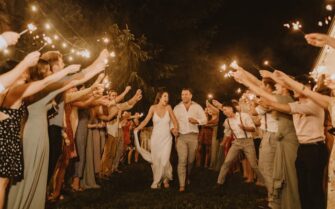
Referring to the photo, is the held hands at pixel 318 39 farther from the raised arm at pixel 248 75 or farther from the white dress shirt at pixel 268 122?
the white dress shirt at pixel 268 122

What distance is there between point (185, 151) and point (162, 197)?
1549mm

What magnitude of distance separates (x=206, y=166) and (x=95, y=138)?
6752 millimetres

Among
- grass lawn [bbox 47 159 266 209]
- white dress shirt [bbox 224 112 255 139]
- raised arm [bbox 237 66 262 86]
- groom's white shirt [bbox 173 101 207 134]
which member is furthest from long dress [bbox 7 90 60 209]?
white dress shirt [bbox 224 112 255 139]

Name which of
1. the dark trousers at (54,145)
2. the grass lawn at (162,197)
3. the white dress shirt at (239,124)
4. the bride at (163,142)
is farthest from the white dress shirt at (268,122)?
the dark trousers at (54,145)

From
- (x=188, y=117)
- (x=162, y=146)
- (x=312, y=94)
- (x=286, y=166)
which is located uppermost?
(x=188, y=117)

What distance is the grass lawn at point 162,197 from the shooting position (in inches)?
283

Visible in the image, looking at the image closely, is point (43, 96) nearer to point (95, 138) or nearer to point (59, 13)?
→ point (95, 138)

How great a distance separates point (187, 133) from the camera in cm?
951

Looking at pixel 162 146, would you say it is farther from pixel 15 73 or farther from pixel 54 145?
pixel 15 73

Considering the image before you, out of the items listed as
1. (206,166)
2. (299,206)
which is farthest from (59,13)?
(299,206)

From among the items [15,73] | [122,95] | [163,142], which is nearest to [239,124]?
[163,142]

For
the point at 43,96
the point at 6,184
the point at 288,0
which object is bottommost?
the point at 6,184

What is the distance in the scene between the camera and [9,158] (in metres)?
4.43

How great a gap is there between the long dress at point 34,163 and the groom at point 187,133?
4.60 metres
